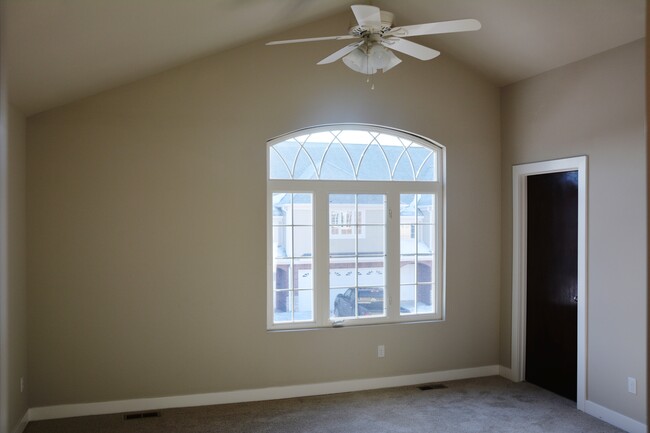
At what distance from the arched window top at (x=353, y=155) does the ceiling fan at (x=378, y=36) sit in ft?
4.93

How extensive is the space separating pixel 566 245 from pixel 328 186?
2.16 metres

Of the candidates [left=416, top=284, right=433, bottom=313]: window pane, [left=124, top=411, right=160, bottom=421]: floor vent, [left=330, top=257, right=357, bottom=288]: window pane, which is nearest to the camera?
A: [left=124, top=411, right=160, bottom=421]: floor vent

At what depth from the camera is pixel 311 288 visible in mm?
5078

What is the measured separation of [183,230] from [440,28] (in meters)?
2.69

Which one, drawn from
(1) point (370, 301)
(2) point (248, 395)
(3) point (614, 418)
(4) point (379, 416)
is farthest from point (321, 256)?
(3) point (614, 418)

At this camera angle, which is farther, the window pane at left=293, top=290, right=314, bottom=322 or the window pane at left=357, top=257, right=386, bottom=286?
the window pane at left=357, top=257, right=386, bottom=286

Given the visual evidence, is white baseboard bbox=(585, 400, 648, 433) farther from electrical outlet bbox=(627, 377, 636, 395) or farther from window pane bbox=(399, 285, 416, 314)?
window pane bbox=(399, 285, 416, 314)

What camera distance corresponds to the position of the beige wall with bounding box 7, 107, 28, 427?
A: 3822 millimetres

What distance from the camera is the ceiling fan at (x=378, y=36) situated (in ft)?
9.68

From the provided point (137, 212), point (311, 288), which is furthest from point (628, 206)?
point (137, 212)

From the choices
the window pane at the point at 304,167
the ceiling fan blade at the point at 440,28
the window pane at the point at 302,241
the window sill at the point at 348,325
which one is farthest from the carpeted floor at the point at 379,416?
the ceiling fan blade at the point at 440,28

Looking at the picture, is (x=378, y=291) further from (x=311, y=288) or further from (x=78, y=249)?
(x=78, y=249)

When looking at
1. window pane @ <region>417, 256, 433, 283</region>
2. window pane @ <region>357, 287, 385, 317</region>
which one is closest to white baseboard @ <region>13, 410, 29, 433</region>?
→ window pane @ <region>357, 287, 385, 317</region>

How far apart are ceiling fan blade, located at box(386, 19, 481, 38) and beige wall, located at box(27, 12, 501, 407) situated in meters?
1.92
